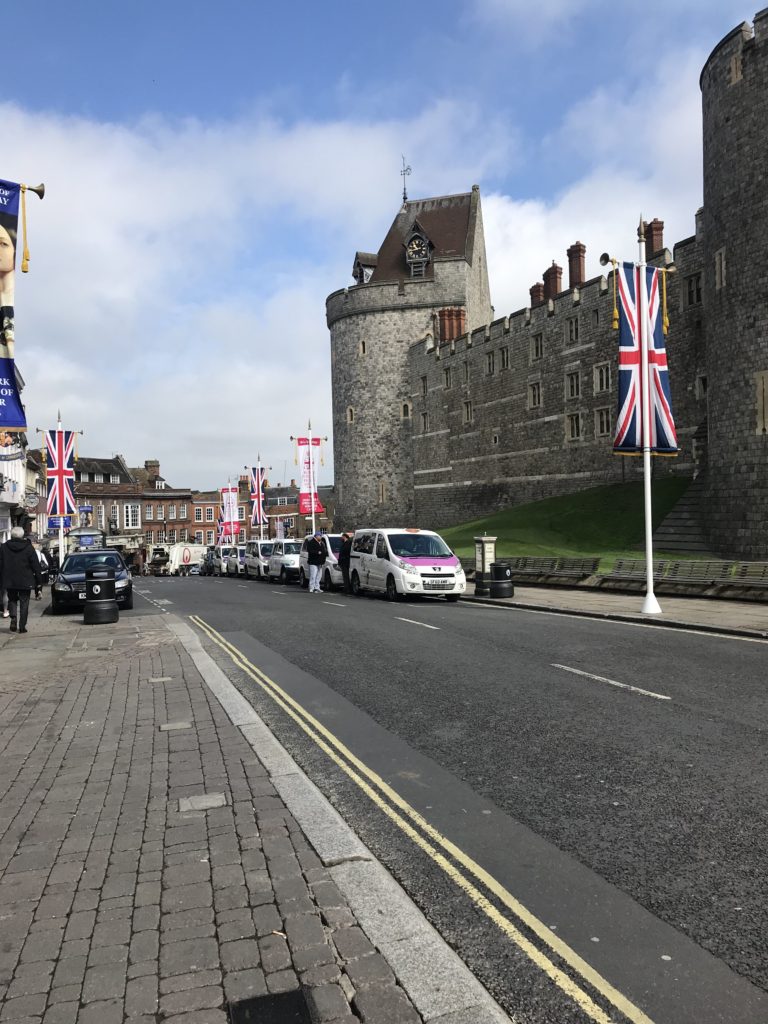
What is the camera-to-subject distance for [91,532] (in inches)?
1757

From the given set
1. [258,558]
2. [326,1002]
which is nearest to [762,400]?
[258,558]

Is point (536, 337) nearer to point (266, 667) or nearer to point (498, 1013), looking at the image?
point (266, 667)

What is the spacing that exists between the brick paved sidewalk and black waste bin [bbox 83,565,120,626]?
9675mm

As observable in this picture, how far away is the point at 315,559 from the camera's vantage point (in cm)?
2514

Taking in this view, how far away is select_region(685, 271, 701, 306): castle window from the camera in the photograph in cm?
3531

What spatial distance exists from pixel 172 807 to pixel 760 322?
1002 inches

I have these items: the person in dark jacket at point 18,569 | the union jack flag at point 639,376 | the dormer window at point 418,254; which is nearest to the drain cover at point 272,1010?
the person in dark jacket at point 18,569

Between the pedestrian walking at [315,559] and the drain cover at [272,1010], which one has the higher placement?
the pedestrian walking at [315,559]

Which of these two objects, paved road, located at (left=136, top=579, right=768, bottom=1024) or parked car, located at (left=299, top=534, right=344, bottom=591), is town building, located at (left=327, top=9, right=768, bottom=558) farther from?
paved road, located at (left=136, top=579, right=768, bottom=1024)

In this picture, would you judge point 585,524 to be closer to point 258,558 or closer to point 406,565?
point 258,558

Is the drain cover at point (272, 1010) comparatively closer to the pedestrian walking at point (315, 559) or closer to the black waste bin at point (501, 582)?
the black waste bin at point (501, 582)

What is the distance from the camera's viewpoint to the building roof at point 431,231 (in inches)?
2434

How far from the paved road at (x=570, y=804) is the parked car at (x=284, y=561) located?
69.9ft

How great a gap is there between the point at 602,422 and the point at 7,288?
34478 mm
